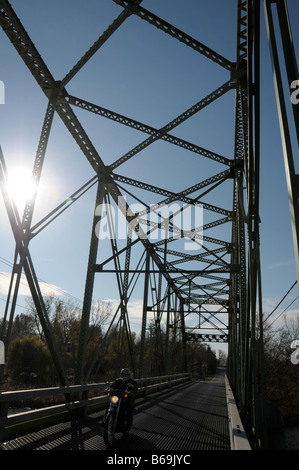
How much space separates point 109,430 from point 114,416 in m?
0.23

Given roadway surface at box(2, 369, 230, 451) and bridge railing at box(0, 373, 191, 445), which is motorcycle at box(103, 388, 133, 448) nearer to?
roadway surface at box(2, 369, 230, 451)

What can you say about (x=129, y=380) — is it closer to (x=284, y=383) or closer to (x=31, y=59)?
(x=31, y=59)

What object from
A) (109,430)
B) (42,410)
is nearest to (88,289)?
(42,410)

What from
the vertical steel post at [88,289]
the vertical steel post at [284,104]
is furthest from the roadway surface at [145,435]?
the vertical steel post at [284,104]

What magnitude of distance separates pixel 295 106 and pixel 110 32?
6.54 metres

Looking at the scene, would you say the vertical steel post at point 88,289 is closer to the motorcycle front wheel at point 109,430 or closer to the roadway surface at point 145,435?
the roadway surface at point 145,435

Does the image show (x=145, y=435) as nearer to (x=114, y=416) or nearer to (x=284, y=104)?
(x=114, y=416)

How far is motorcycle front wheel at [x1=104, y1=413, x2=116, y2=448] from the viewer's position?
5.16 metres

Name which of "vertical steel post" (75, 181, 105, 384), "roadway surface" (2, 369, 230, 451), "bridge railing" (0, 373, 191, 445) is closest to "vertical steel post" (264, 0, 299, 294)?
"bridge railing" (0, 373, 191, 445)

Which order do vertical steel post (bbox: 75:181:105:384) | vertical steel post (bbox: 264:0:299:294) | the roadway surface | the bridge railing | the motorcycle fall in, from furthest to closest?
vertical steel post (bbox: 75:181:105:384)
the motorcycle
the roadway surface
the bridge railing
vertical steel post (bbox: 264:0:299:294)

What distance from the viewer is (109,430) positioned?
5277mm

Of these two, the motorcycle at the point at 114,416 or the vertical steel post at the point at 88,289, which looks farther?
the vertical steel post at the point at 88,289

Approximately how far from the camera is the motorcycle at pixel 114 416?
5230 millimetres
